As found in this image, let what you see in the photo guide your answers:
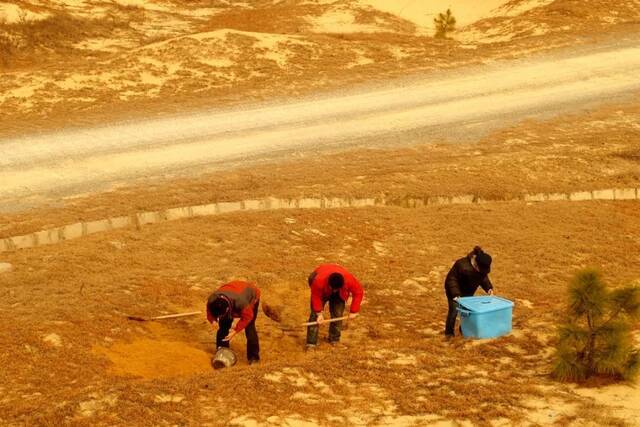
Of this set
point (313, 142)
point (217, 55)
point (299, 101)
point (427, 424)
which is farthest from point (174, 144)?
point (427, 424)

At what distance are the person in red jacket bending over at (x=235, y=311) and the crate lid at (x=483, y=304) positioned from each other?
7.08ft

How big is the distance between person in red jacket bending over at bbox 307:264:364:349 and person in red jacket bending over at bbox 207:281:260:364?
0.65 m

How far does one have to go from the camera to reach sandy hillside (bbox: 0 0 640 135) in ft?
66.7

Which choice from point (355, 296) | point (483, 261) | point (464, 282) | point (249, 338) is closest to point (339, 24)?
point (464, 282)

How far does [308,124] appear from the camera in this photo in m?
19.0

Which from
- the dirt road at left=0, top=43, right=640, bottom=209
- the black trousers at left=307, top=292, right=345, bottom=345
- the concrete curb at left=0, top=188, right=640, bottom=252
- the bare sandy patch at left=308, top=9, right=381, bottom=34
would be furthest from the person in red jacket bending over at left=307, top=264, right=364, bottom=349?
the bare sandy patch at left=308, top=9, right=381, bottom=34

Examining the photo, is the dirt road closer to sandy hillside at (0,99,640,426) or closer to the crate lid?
sandy hillside at (0,99,640,426)

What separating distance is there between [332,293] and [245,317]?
1.07 metres

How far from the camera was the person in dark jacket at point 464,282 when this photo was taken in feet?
33.2

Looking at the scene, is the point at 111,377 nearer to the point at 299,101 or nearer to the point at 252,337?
the point at 252,337

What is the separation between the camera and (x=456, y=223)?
14.3m

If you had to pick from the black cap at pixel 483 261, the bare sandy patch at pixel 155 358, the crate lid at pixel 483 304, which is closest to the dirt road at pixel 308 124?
the bare sandy patch at pixel 155 358

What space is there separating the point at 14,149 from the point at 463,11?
22937 mm

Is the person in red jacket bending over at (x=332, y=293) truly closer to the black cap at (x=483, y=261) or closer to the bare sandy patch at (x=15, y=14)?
the black cap at (x=483, y=261)
